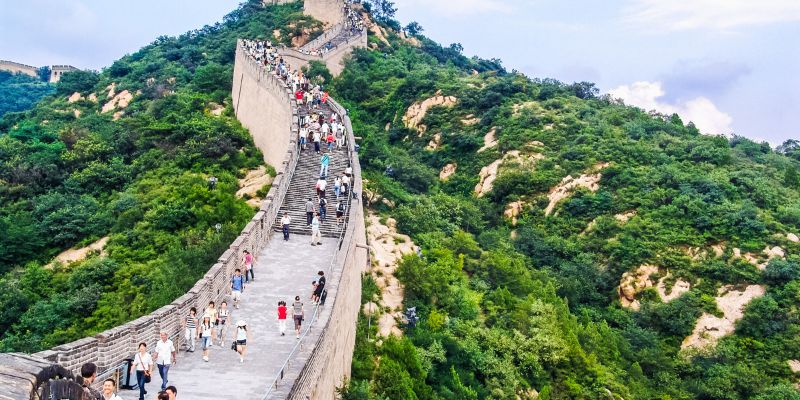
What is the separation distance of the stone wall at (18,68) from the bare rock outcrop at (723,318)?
99.2 meters

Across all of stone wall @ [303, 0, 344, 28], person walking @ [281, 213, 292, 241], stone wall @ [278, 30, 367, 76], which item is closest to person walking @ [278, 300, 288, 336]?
person walking @ [281, 213, 292, 241]

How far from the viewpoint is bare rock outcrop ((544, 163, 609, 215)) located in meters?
36.6

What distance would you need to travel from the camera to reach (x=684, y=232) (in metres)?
32.2

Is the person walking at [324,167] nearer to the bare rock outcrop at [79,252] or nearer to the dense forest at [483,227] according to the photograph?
the dense forest at [483,227]

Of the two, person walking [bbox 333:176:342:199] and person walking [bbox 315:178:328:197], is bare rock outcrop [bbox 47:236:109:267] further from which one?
person walking [bbox 333:176:342:199]

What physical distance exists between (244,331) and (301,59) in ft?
115

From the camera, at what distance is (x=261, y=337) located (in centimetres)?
1352

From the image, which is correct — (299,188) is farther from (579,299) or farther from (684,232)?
(684,232)

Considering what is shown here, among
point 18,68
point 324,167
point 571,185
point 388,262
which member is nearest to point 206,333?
point 388,262

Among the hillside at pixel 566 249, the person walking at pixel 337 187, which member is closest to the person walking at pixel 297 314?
the hillside at pixel 566 249

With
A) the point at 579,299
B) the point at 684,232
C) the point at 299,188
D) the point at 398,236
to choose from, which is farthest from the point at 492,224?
the point at 299,188

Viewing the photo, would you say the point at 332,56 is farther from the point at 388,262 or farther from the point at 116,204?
the point at 388,262

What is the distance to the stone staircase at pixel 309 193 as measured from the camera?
19.7 metres

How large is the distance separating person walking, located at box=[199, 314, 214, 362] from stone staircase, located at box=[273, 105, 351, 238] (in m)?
6.53
